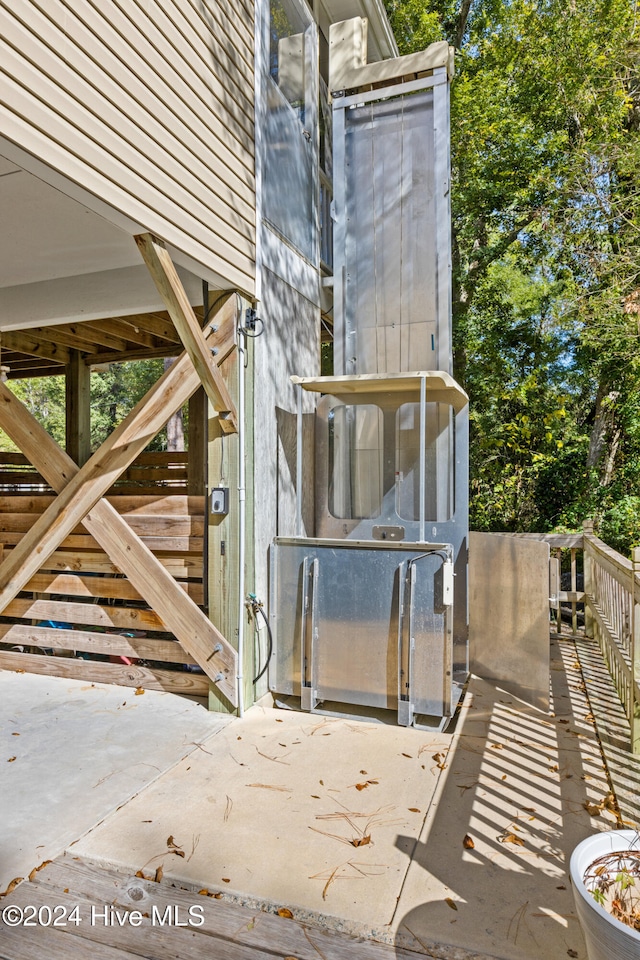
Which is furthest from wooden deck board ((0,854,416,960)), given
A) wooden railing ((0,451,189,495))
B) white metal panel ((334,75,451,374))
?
wooden railing ((0,451,189,495))

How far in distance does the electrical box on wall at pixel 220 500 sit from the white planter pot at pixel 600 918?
2855mm

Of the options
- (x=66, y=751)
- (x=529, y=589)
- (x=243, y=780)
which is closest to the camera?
(x=243, y=780)

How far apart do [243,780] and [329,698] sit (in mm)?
1121

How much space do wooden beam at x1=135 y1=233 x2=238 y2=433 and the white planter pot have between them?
9.67 ft

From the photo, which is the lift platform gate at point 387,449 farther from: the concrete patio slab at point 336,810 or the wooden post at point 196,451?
the wooden post at point 196,451

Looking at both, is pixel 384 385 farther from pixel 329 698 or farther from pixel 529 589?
pixel 329 698

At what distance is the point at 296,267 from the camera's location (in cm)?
508

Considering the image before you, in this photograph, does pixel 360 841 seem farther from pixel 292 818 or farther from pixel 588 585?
pixel 588 585

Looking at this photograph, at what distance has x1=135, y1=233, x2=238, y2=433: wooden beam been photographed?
10.7 feet

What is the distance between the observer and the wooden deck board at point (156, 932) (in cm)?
193

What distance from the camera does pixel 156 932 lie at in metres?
2.03

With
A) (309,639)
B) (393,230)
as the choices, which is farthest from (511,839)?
(393,230)

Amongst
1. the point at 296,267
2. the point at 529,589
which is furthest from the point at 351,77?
the point at 529,589

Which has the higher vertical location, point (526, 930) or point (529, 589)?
point (529, 589)
